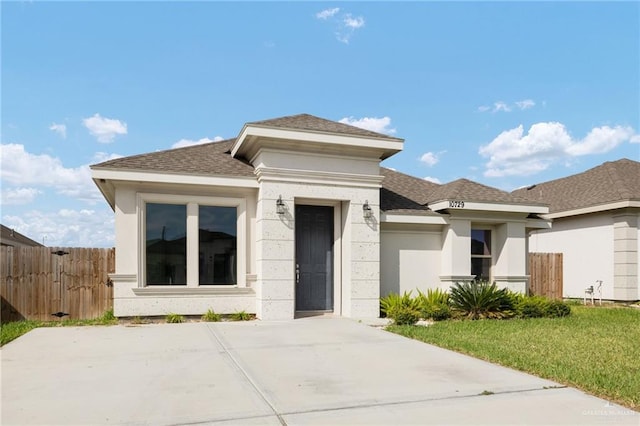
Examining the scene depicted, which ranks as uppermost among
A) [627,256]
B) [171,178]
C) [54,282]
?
[171,178]

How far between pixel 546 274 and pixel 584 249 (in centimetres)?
237

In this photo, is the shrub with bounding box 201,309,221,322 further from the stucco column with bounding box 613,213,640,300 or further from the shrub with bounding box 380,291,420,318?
the stucco column with bounding box 613,213,640,300

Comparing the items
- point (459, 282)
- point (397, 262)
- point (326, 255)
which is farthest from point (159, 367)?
point (459, 282)

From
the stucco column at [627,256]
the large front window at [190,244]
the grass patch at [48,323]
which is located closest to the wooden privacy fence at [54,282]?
the grass patch at [48,323]

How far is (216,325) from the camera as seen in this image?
10203 mm

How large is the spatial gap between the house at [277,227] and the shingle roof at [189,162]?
0.03 m

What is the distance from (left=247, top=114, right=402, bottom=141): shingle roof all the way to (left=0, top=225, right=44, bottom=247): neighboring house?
14585 mm

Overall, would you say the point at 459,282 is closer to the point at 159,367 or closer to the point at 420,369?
the point at 420,369

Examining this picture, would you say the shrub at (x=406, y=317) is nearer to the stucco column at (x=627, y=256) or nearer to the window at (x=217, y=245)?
the window at (x=217, y=245)

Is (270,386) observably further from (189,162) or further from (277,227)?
(189,162)

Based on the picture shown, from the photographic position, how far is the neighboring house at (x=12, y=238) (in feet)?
65.9

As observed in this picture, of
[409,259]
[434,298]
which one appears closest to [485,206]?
[409,259]

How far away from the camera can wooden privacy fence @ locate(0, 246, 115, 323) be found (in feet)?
36.4

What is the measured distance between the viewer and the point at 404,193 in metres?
14.2
